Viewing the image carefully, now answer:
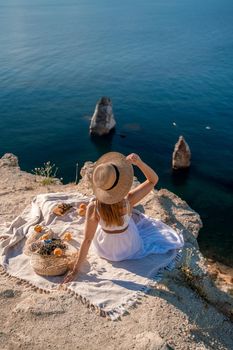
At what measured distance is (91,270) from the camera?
384 inches

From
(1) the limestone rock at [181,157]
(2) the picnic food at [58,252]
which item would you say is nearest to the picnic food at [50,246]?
(2) the picnic food at [58,252]

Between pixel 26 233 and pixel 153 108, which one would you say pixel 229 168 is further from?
pixel 26 233

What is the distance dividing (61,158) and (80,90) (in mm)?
20055

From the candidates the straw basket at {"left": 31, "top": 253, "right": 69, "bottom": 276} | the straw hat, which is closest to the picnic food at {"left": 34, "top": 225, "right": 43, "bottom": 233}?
the straw basket at {"left": 31, "top": 253, "right": 69, "bottom": 276}

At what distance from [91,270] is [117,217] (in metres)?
1.58

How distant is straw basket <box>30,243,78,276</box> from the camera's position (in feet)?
31.1

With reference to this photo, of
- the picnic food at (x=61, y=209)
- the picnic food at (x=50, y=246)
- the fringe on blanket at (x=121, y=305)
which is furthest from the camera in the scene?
the picnic food at (x=61, y=209)

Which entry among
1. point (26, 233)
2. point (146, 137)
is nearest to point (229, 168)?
point (146, 137)

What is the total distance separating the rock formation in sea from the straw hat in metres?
30.9

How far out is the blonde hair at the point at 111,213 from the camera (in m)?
9.12

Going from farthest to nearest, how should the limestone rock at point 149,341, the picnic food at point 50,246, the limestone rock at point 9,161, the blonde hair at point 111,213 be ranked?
the limestone rock at point 9,161 → the picnic food at point 50,246 → the blonde hair at point 111,213 → the limestone rock at point 149,341

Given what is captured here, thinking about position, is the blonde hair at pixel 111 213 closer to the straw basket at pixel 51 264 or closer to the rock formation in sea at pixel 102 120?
the straw basket at pixel 51 264

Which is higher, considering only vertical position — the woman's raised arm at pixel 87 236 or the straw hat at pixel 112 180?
the straw hat at pixel 112 180

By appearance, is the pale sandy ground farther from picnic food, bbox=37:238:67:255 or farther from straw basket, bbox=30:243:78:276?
picnic food, bbox=37:238:67:255
